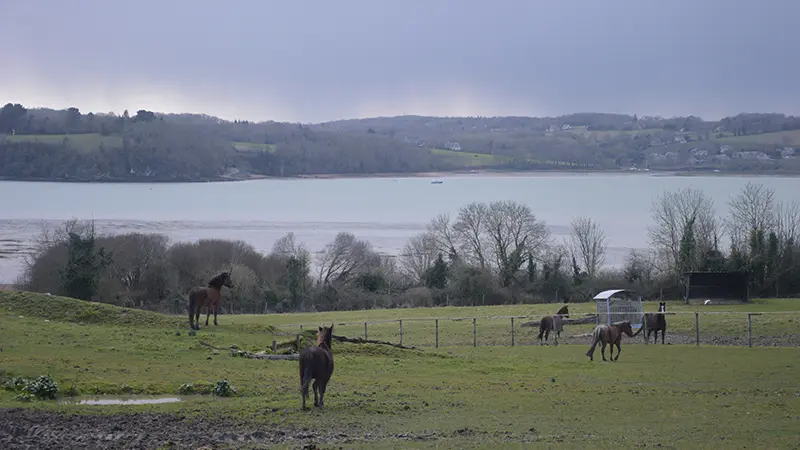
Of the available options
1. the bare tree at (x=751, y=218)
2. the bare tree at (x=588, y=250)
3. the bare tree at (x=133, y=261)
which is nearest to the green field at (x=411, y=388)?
Answer: the bare tree at (x=133, y=261)

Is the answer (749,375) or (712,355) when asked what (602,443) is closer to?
(749,375)

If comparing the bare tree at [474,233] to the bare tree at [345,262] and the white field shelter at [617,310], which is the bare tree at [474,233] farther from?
the white field shelter at [617,310]

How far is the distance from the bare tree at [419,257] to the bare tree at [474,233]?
2.72 metres

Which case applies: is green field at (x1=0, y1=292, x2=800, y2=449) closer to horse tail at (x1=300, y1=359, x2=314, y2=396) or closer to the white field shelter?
horse tail at (x1=300, y1=359, x2=314, y2=396)

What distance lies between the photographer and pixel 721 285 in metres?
Answer: 50.4

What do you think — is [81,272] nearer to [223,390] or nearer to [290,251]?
[223,390]

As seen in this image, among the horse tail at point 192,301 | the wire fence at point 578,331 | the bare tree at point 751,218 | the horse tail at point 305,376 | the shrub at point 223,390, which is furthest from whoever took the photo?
the bare tree at point 751,218

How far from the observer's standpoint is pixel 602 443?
13648 millimetres

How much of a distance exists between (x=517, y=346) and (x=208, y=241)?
48.1 meters

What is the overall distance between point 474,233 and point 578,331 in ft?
146

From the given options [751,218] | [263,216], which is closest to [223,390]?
[751,218]

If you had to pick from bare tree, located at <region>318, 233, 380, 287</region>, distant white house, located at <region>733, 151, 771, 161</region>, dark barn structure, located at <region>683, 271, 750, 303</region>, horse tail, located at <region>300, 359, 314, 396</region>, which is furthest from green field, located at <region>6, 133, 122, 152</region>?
horse tail, located at <region>300, 359, 314, 396</region>

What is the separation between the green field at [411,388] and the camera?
14227mm

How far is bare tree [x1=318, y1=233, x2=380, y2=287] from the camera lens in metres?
73.5
